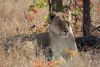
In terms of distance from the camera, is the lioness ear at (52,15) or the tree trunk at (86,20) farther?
the tree trunk at (86,20)

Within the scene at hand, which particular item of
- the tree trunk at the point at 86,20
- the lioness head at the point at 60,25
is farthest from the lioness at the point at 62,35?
the tree trunk at the point at 86,20

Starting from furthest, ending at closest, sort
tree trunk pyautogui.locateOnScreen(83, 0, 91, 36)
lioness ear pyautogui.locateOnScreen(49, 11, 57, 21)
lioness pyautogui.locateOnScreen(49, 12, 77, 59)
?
tree trunk pyautogui.locateOnScreen(83, 0, 91, 36) < lioness ear pyautogui.locateOnScreen(49, 11, 57, 21) < lioness pyautogui.locateOnScreen(49, 12, 77, 59)

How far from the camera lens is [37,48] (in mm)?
7223

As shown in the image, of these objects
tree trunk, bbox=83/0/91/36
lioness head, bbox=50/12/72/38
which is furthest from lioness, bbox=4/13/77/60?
tree trunk, bbox=83/0/91/36

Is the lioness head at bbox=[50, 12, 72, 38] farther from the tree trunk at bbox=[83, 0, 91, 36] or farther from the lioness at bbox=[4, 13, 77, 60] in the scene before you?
the tree trunk at bbox=[83, 0, 91, 36]

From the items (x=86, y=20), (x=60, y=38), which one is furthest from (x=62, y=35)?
(x=86, y=20)

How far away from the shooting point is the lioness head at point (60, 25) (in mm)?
6973

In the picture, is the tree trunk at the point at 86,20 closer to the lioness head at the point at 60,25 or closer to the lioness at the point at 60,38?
the lioness at the point at 60,38

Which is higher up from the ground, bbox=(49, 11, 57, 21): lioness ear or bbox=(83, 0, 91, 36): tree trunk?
bbox=(49, 11, 57, 21): lioness ear

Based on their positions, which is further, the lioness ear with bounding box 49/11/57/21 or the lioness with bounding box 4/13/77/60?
the lioness ear with bounding box 49/11/57/21

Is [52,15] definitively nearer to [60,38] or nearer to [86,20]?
[60,38]

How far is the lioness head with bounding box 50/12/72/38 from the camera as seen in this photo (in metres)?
6.97

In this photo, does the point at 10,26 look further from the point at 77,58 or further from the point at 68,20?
the point at 77,58

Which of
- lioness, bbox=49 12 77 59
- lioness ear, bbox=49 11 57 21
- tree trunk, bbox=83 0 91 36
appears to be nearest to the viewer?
lioness, bbox=49 12 77 59
